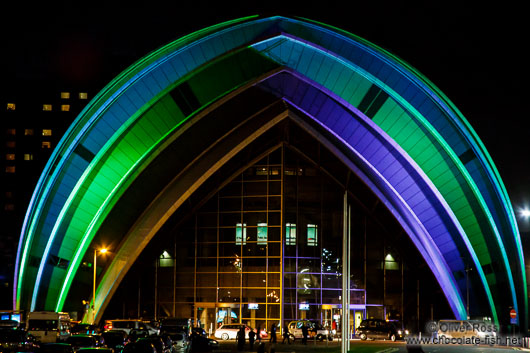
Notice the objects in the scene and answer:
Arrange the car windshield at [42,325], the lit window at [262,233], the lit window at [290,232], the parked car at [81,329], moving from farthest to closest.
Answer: the lit window at [262,233] → the lit window at [290,232] → the parked car at [81,329] → the car windshield at [42,325]

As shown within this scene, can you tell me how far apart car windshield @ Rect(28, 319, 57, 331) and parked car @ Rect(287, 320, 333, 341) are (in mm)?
20290

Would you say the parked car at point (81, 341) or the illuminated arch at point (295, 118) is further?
the illuminated arch at point (295, 118)

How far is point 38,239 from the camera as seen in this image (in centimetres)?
5381

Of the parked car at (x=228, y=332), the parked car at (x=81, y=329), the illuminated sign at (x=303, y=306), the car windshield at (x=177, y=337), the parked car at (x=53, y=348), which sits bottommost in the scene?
the parked car at (x=228, y=332)

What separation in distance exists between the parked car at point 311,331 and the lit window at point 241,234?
30.9 ft

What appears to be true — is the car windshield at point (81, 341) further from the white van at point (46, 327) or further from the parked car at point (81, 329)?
the parked car at point (81, 329)

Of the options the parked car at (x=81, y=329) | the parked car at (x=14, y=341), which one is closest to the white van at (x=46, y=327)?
the parked car at (x=81, y=329)

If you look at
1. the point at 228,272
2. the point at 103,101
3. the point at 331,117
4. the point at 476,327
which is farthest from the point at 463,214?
the point at 103,101

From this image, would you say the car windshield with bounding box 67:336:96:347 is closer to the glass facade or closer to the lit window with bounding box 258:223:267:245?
the glass facade

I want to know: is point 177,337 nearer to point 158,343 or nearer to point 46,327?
point 158,343

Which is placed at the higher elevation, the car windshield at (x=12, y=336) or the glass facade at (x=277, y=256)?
the glass facade at (x=277, y=256)

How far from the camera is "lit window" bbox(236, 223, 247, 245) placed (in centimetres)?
6344

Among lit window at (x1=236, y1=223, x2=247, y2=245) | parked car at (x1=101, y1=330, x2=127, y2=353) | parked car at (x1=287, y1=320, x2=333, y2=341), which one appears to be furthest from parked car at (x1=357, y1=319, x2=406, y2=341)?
parked car at (x1=101, y1=330, x2=127, y2=353)

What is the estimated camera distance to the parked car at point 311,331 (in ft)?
178
